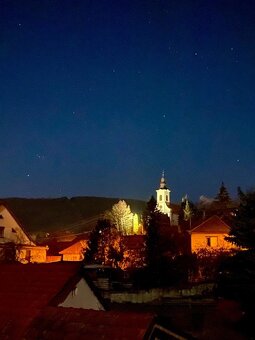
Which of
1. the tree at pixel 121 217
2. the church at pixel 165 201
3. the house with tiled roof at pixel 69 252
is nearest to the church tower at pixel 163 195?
the church at pixel 165 201

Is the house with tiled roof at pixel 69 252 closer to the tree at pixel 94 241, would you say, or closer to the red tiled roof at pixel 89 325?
the tree at pixel 94 241

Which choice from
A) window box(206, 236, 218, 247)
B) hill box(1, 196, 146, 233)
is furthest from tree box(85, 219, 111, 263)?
hill box(1, 196, 146, 233)

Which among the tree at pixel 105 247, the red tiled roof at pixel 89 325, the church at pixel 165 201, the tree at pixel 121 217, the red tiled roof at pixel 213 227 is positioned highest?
the church at pixel 165 201

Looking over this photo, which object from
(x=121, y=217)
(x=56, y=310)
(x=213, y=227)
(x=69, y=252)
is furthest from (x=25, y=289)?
(x=121, y=217)

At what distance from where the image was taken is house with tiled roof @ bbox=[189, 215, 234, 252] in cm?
4962

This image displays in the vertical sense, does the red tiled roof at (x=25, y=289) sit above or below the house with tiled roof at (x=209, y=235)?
below

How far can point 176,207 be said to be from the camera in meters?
115

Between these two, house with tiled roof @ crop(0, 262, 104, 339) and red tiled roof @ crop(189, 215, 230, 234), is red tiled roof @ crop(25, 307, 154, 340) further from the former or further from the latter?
red tiled roof @ crop(189, 215, 230, 234)

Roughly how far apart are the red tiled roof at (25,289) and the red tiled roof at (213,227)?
3911cm

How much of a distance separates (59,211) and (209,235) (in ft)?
340

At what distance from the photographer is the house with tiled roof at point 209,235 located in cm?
4962

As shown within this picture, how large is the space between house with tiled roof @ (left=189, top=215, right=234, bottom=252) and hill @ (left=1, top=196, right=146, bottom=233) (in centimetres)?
6888

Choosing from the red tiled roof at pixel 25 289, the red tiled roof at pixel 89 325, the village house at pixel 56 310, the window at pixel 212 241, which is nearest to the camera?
the red tiled roof at pixel 89 325

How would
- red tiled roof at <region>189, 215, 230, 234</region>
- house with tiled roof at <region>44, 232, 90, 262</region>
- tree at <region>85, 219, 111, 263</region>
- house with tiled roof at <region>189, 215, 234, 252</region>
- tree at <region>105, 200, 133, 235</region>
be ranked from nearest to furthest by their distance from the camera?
tree at <region>85, 219, 111, 263</region> → house with tiled roof at <region>189, 215, 234, 252</region> → red tiled roof at <region>189, 215, 230, 234</region> → house with tiled roof at <region>44, 232, 90, 262</region> → tree at <region>105, 200, 133, 235</region>
